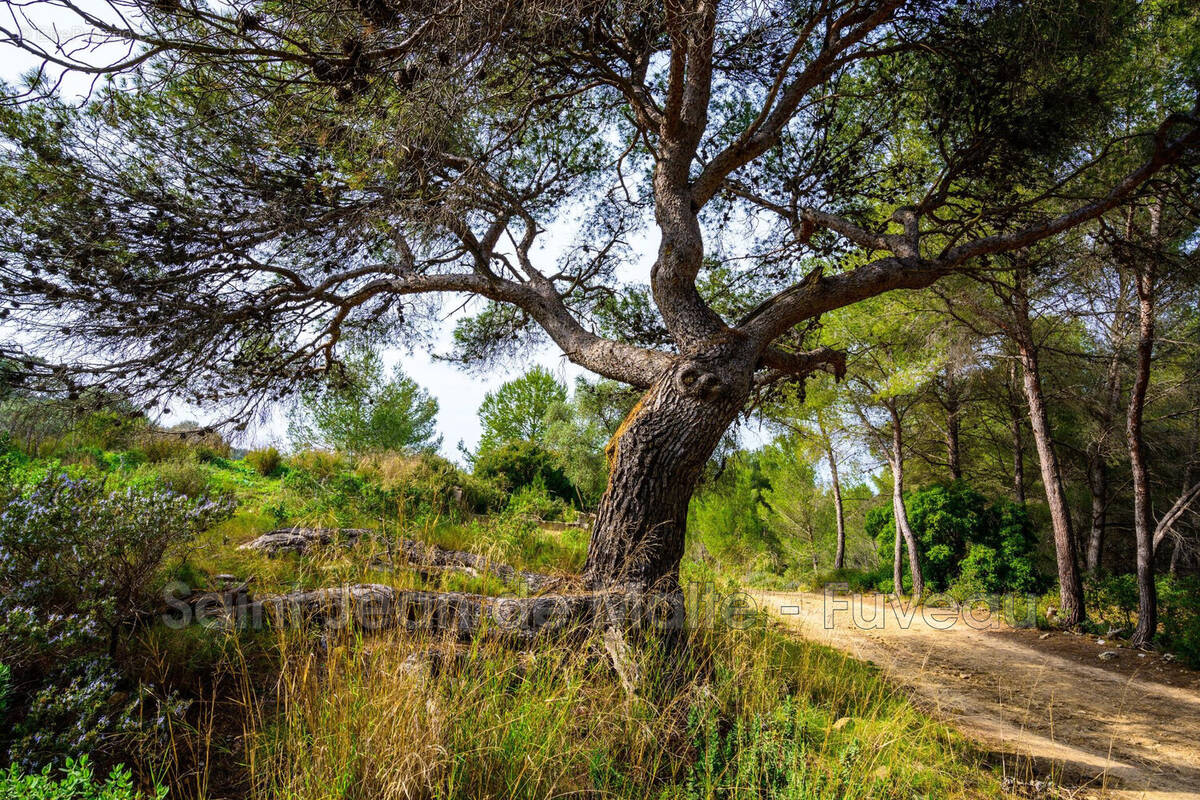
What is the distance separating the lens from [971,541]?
10648 millimetres

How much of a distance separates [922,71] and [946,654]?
6.59 m

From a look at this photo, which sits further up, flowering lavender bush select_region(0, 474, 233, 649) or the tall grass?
flowering lavender bush select_region(0, 474, 233, 649)

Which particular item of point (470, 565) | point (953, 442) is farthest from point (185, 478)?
point (953, 442)

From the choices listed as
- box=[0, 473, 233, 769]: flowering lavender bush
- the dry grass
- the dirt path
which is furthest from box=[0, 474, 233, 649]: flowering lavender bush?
the dirt path

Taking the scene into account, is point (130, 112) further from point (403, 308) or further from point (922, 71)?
point (922, 71)

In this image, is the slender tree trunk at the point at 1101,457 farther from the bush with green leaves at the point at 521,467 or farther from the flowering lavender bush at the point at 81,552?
the flowering lavender bush at the point at 81,552

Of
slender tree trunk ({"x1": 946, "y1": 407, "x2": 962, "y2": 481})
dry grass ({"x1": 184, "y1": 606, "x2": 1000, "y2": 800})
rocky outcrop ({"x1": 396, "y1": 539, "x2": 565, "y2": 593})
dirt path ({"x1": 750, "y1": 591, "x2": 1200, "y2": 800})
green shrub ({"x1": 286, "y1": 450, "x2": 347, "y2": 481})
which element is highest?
slender tree trunk ({"x1": 946, "y1": 407, "x2": 962, "y2": 481})

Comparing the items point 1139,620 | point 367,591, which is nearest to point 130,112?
point 367,591

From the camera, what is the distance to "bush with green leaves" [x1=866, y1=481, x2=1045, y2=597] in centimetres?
1004

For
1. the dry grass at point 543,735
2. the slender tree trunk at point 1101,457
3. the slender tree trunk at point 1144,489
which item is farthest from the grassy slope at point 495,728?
the slender tree trunk at point 1101,457

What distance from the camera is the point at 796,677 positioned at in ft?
13.7

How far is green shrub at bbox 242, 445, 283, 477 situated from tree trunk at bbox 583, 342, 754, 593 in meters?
11.2

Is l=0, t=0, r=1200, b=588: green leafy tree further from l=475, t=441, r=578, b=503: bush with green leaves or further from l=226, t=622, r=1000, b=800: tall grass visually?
l=475, t=441, r=578, b=503: bush with green leaves

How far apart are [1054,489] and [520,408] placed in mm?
19177
